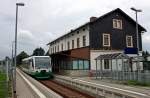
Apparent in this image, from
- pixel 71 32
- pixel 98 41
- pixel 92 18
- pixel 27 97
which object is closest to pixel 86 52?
pixel 98 41

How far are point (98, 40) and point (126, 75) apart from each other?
1656 centimetres

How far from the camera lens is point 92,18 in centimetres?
5075

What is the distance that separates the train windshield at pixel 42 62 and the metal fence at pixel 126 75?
21.2ft

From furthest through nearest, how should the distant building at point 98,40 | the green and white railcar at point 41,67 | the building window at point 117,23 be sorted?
the building window at point 117,23 → the distant building at point 98,40 → the green and white railcar at point 41,67

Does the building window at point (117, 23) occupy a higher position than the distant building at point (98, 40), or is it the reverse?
the building window at point (117, 23)

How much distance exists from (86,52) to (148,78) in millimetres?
20365

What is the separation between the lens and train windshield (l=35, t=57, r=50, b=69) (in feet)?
132

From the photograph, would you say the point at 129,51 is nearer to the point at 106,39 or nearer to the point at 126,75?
the point at 126,75

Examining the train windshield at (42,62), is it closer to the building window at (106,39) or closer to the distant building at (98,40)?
the distant building at (98,40)

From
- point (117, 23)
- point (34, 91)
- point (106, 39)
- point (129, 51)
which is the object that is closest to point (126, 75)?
point (129, 51)

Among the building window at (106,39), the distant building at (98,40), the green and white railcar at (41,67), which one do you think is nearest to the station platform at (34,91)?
the green and white railcar at (41,67)

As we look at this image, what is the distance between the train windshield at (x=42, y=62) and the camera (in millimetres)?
40344

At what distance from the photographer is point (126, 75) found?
3309 cm

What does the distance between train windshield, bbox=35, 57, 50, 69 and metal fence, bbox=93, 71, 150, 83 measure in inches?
254
